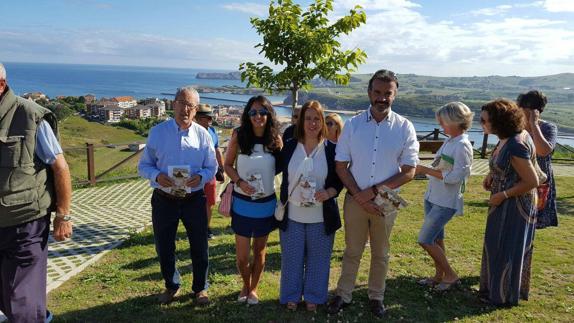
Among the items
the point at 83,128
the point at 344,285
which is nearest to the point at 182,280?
the point at 344,285

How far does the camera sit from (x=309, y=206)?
373 cm

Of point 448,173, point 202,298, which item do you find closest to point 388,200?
point 448,173

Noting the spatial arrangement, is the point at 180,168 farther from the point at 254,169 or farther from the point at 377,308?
the point at 377,308

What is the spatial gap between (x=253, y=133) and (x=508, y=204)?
2.65 meters

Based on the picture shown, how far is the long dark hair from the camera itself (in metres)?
3.83

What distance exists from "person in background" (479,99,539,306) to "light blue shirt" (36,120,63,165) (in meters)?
3.85

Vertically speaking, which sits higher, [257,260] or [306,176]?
[306,176]

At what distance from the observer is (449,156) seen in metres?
4.16

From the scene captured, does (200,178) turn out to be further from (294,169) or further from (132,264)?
(132,264)

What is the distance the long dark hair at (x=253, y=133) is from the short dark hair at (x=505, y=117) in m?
2.11

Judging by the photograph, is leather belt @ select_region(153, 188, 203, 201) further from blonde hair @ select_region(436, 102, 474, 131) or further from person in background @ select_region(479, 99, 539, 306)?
person in background @ select_region(479, 99, 539, 306)

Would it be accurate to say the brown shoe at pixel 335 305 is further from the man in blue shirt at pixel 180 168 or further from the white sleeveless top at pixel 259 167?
the man in blue shirt at pixel 180 168

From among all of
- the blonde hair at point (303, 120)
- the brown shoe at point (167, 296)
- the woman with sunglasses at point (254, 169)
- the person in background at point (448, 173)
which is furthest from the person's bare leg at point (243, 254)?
the person in background at point (448, 173)

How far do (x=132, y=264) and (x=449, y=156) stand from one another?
4154 mm
